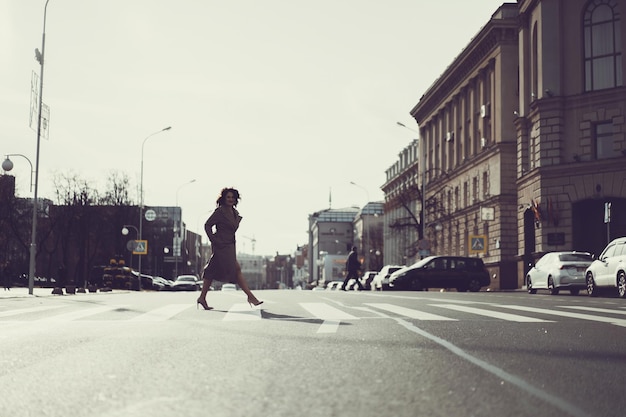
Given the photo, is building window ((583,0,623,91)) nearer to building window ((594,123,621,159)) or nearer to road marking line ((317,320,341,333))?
building window ((594,123,621,159))

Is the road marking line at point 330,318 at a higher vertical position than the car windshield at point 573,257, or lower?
lower

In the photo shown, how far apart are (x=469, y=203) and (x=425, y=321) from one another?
2062 inches

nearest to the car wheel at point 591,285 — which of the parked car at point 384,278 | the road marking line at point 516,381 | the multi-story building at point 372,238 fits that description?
the parked car at point 384,278

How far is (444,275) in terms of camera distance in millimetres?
36844

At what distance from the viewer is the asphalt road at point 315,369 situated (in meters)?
4.12

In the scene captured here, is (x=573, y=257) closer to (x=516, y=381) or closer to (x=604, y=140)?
(x=604, y=140)

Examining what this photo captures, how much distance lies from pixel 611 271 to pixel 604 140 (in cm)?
2129

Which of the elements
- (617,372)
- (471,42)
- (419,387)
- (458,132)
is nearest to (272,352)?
(419,387)

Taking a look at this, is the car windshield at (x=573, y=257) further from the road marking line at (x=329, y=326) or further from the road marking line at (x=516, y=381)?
the road marking line at (x=516, y=381)

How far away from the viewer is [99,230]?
7050 cm

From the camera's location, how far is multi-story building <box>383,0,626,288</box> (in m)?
42.2

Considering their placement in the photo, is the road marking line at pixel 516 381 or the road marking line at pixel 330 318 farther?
the road marking line at pixel 330 318

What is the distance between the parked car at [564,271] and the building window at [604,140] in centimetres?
1544

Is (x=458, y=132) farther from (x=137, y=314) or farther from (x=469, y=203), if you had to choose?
(x=137, y=314)
